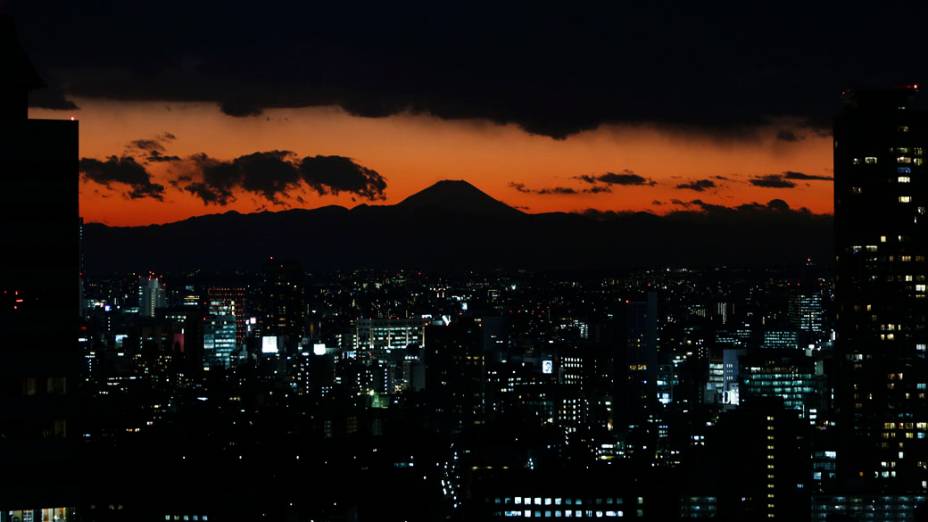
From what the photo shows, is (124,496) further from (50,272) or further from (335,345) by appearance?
(335,345)

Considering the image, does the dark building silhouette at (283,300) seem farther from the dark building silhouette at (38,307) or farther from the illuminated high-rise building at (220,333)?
the dark building silhouette at (38,307)

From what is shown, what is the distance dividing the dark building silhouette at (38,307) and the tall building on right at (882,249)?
112 feet

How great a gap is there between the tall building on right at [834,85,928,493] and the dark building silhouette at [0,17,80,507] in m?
34.2

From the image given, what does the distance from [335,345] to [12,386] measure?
62.1 metres

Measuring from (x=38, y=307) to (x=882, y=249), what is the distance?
118 feet

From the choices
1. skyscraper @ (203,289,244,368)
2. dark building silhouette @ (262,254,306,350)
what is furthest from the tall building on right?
dark building silhouette @ (262,254,306,350)

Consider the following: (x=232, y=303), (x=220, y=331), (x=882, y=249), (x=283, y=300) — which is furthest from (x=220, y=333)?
(x=882, y=249)

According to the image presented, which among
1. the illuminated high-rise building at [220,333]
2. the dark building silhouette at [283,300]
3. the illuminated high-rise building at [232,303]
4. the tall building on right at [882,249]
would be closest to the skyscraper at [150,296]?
the illuminated high-rise building at [232,303]

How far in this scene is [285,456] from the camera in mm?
35500

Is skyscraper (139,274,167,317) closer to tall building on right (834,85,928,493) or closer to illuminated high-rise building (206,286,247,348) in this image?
illuminated high-rise building (206,286,247,348)

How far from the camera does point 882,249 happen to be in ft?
148

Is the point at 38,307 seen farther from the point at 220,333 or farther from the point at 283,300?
the point at 283,300

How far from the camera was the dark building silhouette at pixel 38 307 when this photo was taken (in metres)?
12.4

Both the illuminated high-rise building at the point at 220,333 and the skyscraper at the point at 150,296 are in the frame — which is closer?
the illuminated high-rise building at the point at 220,333
